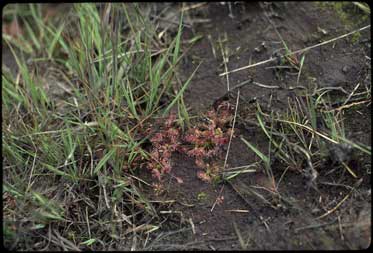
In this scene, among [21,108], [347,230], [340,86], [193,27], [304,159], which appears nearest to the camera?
[347,230]

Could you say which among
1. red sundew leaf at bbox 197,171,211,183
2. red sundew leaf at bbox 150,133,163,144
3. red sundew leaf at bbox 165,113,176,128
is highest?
red sundew leaf at bbox 165,113,176,128

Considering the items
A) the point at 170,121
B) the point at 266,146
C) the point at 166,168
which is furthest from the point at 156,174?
the point at 266,146

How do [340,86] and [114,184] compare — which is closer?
[114,184]

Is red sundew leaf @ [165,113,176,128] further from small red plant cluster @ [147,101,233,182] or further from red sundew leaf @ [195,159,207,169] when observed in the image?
red sundew leaf @ [195,159,207,169]

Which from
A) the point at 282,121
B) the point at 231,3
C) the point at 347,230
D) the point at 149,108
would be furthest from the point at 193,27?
the point at 347,230

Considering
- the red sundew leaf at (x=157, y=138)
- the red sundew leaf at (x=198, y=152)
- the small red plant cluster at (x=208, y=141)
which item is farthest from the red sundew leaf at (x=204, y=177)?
the red sundew leaf at (x=157, y=138)

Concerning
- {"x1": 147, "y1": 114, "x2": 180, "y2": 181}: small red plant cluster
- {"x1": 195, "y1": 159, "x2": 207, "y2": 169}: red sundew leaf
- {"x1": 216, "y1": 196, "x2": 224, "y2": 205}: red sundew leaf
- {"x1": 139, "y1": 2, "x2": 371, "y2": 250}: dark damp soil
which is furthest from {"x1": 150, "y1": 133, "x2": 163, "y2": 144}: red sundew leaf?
{"x1": 216, "y1": 196, "x2": 224, "y2": 205}: red sundew leaf

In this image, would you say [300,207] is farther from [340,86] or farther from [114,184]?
[114,184]
